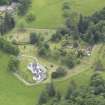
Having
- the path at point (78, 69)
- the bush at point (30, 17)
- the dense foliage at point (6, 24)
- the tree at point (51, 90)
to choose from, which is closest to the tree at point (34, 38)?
the bush at point (30, 17)

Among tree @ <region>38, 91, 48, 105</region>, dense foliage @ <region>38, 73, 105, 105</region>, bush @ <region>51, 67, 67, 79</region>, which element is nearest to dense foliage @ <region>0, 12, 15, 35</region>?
bush @ <region>51, 67, 67, 79</region>

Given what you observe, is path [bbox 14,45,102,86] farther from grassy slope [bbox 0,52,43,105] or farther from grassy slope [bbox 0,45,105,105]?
grassy slope [bbox 0,52,43,105]

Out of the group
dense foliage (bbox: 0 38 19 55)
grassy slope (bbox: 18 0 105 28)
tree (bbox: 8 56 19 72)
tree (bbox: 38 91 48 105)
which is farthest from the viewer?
grassy slope (bbox: 18 0 105 28)

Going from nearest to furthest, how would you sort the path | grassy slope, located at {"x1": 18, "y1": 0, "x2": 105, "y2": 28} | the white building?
the path
the white building
grassy slope, located at {"x1": 18, "y1": 0, "x2": 105, "y2": 28}

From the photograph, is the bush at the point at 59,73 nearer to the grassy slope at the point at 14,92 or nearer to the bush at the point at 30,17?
the grassy slope at the point at 14,92

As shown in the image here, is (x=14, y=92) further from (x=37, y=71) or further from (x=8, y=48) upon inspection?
(x=8, y=48)

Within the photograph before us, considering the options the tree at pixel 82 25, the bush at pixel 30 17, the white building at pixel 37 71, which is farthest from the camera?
the bush at pixel 30 17

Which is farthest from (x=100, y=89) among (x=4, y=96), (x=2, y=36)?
(x=2, y=36)

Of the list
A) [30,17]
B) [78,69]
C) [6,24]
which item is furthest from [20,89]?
[30,17]

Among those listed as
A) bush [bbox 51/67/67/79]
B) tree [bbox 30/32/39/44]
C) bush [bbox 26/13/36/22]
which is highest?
bush [bbox 26/13/36/22]
